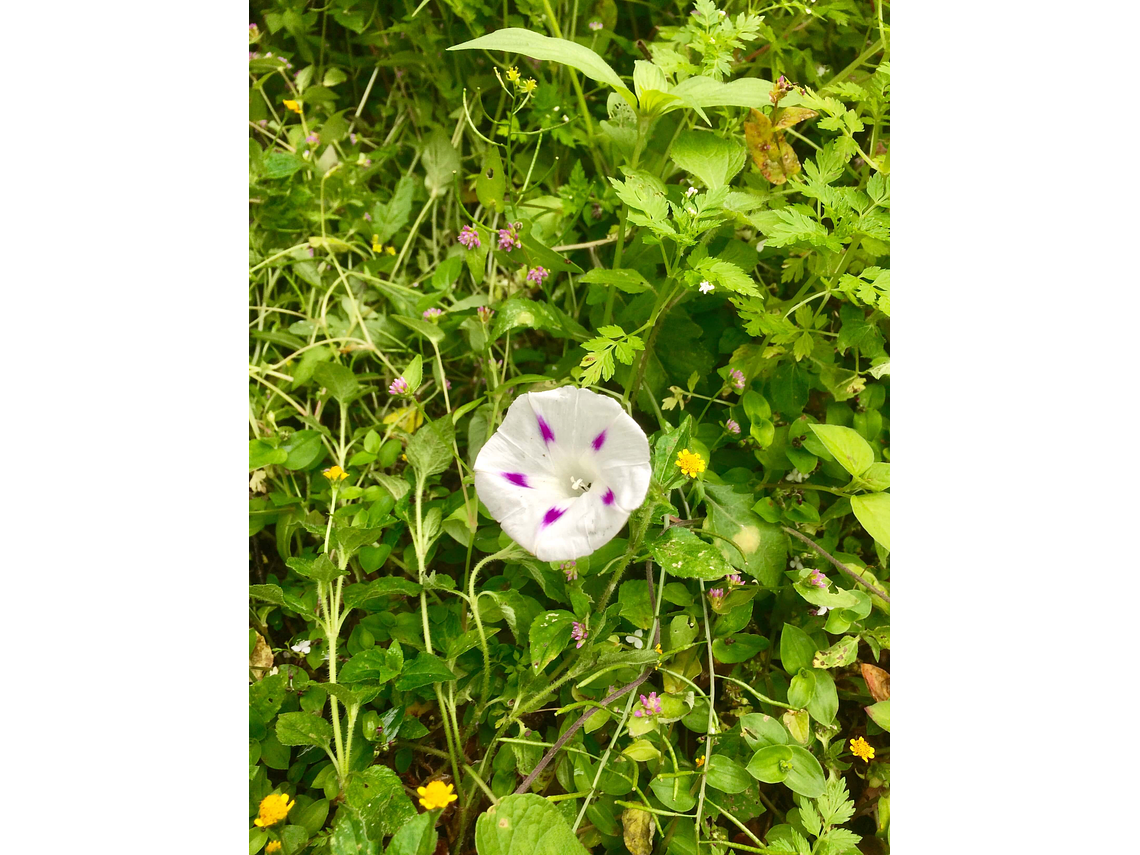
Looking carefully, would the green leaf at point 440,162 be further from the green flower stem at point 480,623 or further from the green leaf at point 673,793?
the green leaf at point 673,793

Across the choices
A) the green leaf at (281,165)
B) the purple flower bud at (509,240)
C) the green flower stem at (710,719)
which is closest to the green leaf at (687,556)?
the green flower stem at (710,719)

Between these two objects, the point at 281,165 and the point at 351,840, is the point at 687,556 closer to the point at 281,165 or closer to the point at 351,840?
the point at 351,840

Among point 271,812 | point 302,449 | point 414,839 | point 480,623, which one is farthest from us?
point 302,449

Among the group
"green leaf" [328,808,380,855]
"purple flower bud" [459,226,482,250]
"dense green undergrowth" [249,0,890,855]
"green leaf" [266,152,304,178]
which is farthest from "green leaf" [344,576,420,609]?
"green leaf" [266,152,304,178]

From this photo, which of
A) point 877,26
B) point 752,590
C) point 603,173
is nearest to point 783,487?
point 752,590

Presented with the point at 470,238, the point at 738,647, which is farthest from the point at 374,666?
the point at 470,238

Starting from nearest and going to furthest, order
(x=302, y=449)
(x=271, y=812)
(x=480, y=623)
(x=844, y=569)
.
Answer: (x=271, y=812) → (x=480, y=623) → (x=844, y=569) → (x=302, y=449)

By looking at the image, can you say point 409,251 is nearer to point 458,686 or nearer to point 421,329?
point 421,329
